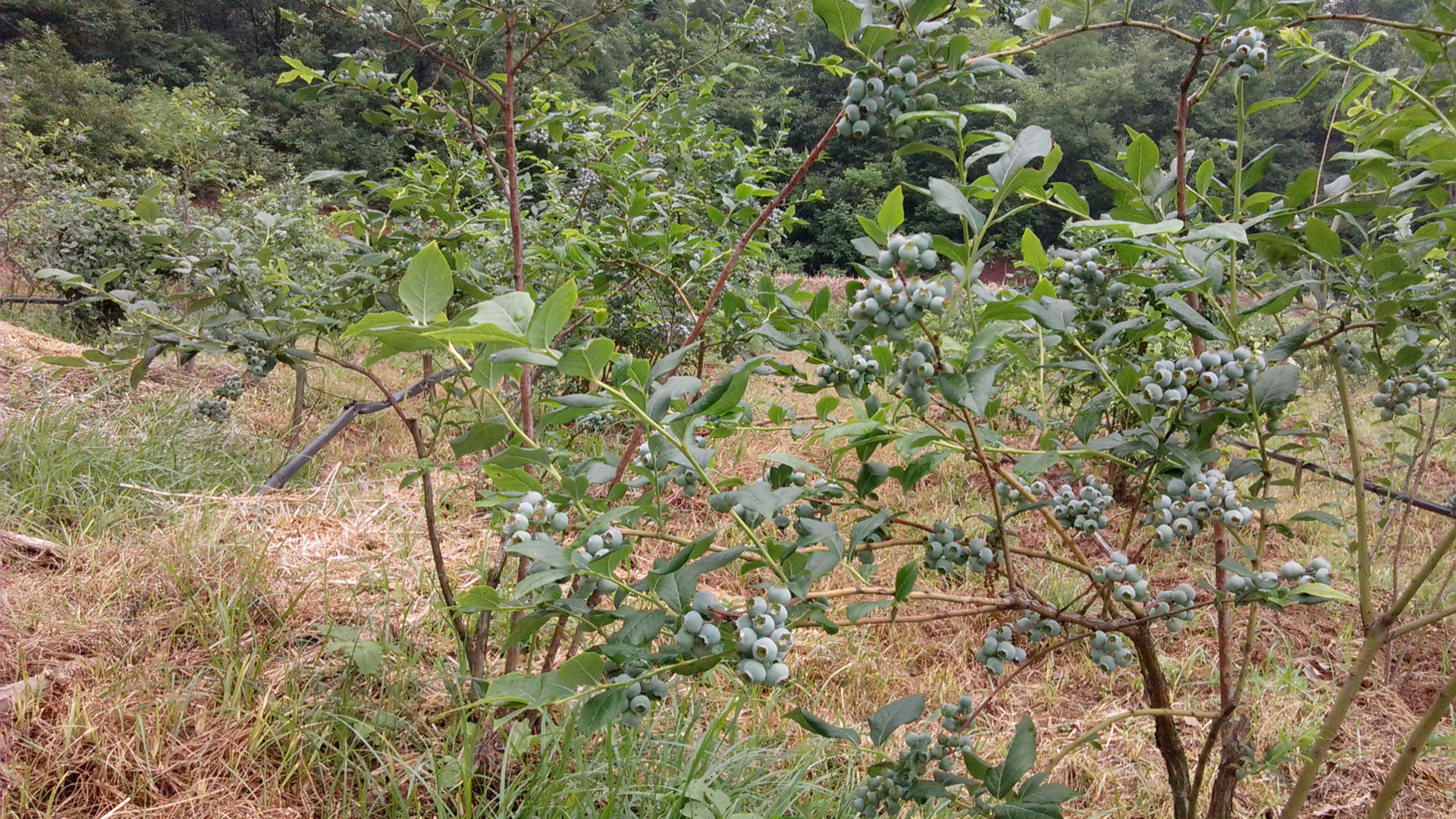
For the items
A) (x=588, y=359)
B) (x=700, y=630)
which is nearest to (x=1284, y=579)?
(x=700, y=630)

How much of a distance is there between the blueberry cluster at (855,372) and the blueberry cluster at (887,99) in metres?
0.21

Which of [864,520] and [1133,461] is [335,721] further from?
[1133,461]

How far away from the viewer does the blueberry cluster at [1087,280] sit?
84 cm

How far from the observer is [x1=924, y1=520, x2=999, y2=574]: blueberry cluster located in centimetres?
83

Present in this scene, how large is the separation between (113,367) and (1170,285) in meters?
1.45

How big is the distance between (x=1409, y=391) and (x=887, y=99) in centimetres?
75

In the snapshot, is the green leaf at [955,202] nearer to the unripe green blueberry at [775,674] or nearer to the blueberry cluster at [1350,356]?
the unripe green blueberry at [775,674]

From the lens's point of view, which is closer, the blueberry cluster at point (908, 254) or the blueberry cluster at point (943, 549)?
the blueberry cluster at point (908, 254)

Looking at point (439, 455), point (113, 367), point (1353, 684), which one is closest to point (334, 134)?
point (439, 455)

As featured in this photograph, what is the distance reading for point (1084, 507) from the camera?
880 millimetres

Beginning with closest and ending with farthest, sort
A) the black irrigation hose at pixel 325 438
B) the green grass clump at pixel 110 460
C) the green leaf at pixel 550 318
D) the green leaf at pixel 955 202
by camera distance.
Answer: the green leaf at pixel 550 318
the green leaf at pixel 955 202
the black irrigation hose at pixel 325 438
the green grass clump at pixel 110 460

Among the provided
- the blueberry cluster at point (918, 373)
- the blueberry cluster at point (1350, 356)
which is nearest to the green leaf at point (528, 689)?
the blueberry cluster at point (918, 373)

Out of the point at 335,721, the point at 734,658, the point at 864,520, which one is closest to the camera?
the point at 734,658

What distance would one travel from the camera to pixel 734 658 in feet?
2.19
